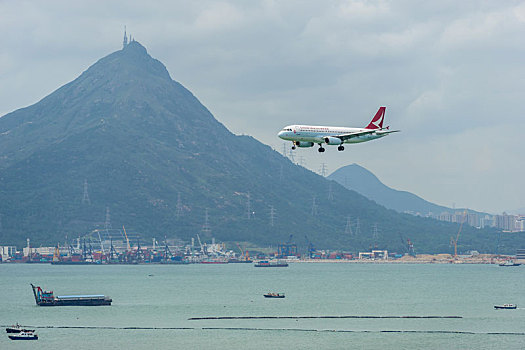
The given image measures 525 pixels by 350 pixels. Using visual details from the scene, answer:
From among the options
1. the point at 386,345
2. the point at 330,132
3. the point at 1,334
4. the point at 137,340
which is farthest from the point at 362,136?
the point at 1,334

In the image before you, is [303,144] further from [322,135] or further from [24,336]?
[24,336]

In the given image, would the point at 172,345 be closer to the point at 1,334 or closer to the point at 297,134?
the point at 1,334

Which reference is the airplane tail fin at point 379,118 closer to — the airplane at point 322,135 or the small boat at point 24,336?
the airplane at point 322,135

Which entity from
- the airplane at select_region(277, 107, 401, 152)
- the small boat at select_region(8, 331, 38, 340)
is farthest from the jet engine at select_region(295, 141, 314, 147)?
the small boat at select_region(8, 331, 38, 340)

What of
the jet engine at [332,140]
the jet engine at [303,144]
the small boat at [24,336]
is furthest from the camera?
the small boat at [24,336]

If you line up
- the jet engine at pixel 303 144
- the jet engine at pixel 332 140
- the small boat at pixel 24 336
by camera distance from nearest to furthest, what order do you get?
1. the jet engine at pixel 332 140
2. the jet engine at pixel 303 144
3. the small boat at pixel 24 336

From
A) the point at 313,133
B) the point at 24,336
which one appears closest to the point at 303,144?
the point at 313,133

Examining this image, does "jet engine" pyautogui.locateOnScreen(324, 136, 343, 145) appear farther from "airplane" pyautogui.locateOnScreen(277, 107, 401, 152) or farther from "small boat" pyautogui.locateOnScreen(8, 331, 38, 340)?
"small boat" pyautogui.locateOnScreen(8, 331, 38, 340)

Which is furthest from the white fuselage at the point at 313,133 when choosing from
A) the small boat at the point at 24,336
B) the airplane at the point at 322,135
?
the small boat at the point at 24,336
